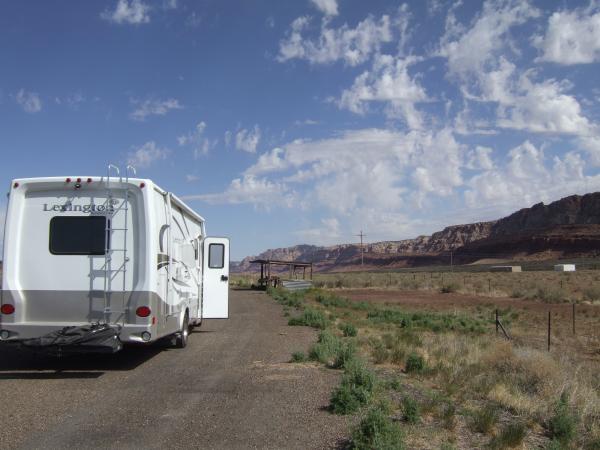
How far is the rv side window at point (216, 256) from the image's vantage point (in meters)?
15.6

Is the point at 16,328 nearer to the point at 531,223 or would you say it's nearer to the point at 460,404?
the point at 460,404

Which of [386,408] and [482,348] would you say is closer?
[386,408]

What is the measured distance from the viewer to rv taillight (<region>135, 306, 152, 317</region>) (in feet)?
30.6

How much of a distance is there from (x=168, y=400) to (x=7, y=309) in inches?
126

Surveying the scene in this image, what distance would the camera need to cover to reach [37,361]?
35.0 feet

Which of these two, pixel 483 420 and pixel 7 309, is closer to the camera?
pixel 483 420

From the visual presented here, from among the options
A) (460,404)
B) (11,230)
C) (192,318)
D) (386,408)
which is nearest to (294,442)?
(386,408)

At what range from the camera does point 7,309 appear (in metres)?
9.23

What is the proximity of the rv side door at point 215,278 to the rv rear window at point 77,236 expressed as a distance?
233 inches

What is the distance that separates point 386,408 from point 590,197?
150 metres

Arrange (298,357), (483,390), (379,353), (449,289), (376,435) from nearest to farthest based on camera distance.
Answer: (376,435)
(483,390)
(298,357)
(379,353)
(449,289)

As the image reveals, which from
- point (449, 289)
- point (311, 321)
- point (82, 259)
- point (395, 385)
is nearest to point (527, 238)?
point (449, 289)

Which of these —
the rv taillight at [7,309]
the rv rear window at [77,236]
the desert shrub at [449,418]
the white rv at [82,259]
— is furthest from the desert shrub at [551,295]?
the rv taillight at [7,309]

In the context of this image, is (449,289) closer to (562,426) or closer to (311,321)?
(311,321)
